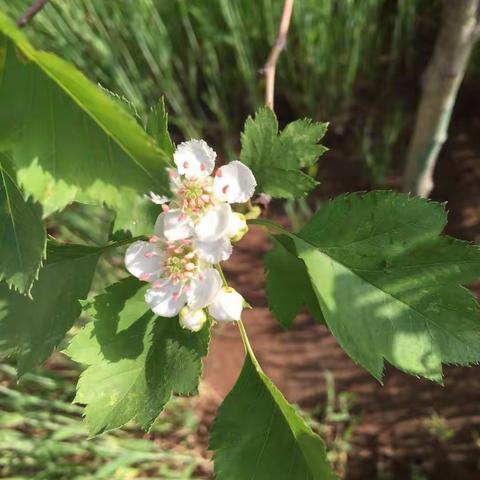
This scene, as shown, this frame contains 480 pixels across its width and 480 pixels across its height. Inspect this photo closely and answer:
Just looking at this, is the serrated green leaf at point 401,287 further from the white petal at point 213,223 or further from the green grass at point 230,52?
the green grass at point 230,52

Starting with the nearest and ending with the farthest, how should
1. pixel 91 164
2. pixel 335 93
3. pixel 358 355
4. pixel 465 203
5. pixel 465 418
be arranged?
pixel 91 164 → pixel 358 355 → pixel 465 418 → pixel 465 203 → pixel 335 93

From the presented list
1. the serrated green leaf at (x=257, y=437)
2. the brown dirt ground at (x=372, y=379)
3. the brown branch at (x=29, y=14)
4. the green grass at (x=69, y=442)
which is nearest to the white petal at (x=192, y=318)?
the serrated green leaf at (x=257, y=437)

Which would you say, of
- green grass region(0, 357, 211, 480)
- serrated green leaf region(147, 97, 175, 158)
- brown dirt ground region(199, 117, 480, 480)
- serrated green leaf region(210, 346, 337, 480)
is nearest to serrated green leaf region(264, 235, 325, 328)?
serrated green leaf region(210, 346, 337, 480)

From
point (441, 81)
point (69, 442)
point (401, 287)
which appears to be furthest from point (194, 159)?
point (69, 442)

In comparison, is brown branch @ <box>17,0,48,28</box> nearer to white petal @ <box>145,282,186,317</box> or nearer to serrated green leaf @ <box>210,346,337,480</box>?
white petal @ <box>145,282,186,317</box>

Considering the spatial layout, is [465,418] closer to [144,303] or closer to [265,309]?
[265,309]

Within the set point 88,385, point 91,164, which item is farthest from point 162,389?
point 91,164
